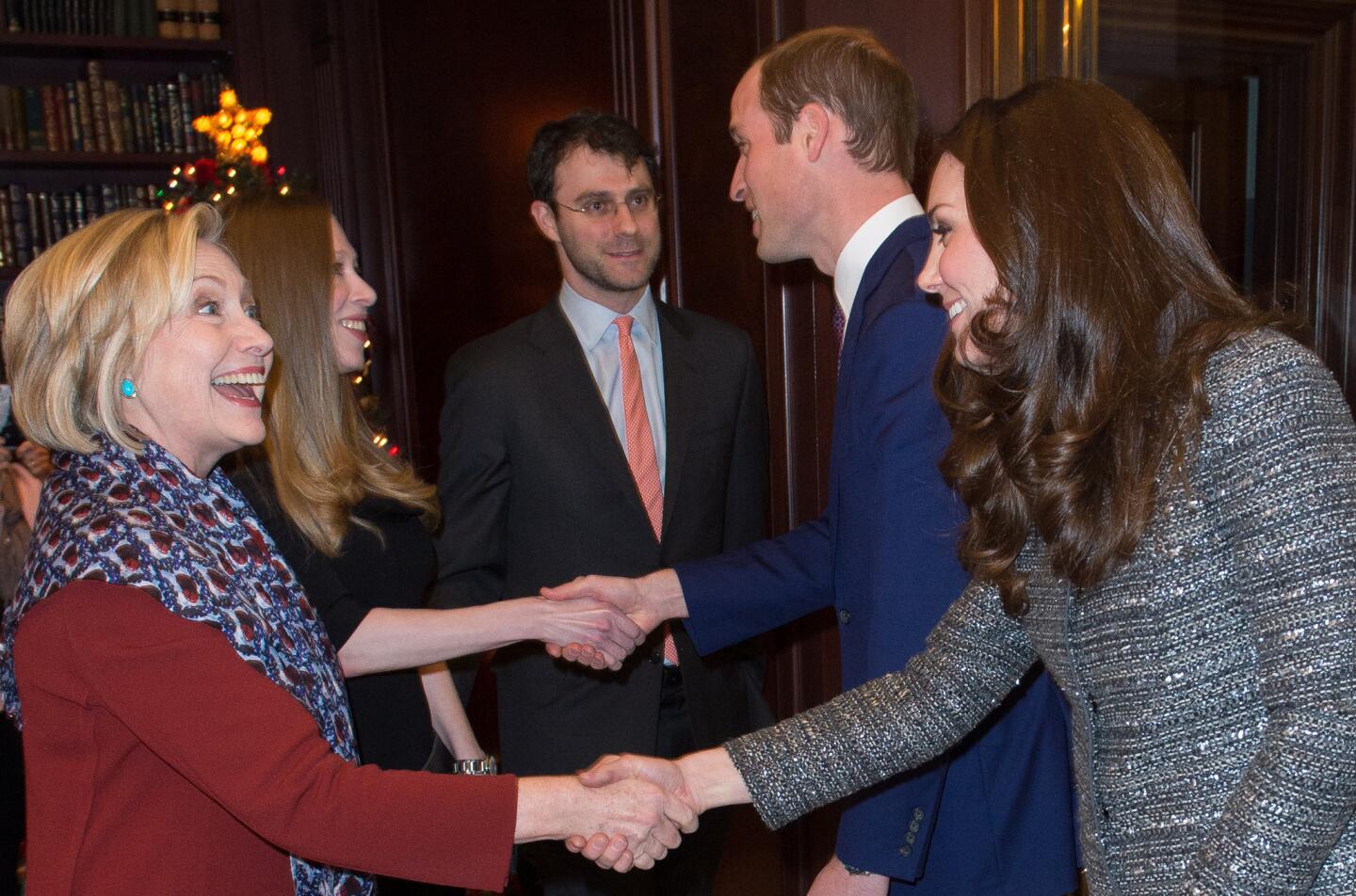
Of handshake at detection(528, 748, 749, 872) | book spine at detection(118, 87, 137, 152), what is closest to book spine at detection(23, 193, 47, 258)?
book spine at detection(118, 87, 137, 152)

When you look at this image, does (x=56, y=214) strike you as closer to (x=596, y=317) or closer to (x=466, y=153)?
(x=466, y=153)

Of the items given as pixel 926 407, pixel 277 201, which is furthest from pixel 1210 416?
pixel 277 201

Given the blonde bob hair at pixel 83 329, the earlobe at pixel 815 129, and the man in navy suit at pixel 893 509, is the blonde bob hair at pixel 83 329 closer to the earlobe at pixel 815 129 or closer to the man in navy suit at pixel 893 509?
the man in navy suit at pixel 893 509

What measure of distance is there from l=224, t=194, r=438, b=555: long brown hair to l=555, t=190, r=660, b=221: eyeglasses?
842mm

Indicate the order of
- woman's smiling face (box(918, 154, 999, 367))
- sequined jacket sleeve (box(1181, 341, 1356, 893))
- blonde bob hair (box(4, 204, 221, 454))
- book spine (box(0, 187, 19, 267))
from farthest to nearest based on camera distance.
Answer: book spine (box(0, 187, 19, 267))
blonde bob hair (box(4, 204, 221, 454))
woman's smiling face (box(918, 154, 999, 367))
sequined jacket sleeve (box(1181, 341, 1356, 893))

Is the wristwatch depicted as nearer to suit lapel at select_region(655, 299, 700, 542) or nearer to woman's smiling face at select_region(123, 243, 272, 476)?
suit lapel at select_region(655, 299, 700, 542)

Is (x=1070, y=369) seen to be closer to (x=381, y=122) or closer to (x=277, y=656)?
(x=277, y=656)

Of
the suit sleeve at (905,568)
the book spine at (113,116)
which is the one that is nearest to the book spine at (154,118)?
the book spine at (113,116)

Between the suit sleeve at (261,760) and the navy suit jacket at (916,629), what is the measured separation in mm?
544

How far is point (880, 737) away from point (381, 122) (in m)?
3.72

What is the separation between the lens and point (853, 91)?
6.89 feet

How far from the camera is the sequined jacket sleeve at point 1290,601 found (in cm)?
104

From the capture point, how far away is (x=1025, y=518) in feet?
4.45

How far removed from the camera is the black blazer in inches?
108
